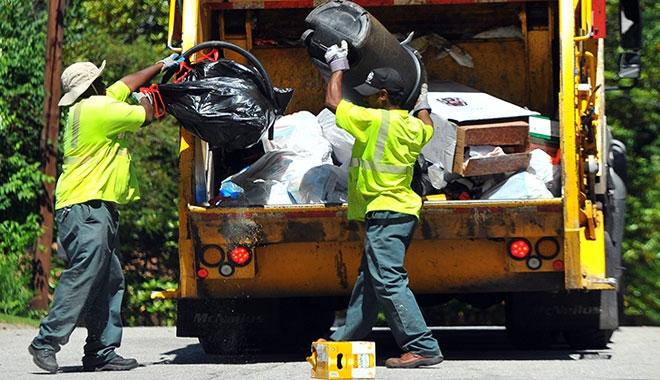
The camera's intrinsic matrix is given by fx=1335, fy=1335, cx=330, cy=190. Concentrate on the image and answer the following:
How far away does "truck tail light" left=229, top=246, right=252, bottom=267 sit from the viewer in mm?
6926

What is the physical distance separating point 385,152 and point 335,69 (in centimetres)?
48

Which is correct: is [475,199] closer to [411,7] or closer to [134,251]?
[411,7]

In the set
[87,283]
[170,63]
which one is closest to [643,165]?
[170,63]

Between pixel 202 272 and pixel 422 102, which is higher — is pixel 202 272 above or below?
below

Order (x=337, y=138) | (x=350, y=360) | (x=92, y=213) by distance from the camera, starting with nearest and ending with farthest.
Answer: (x=350, y=360), (x=92, y=213), (x=337, y=138)

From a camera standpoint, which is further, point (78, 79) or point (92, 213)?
point (78, 79)

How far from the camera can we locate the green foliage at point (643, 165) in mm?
12477

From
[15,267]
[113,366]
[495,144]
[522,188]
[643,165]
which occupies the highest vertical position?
[643,165]

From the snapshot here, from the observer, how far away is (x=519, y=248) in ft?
22.5

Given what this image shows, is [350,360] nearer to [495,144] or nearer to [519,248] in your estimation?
[519,248]

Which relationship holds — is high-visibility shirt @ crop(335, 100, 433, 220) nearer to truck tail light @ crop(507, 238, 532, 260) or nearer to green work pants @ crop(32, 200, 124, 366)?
truck tail light @ crop(507, 238, 532, 260)

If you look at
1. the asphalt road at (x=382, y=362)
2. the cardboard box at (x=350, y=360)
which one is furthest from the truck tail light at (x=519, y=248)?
the cardboard box at (x=350, y=360)

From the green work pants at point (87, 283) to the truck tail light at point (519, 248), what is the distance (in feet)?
6.65

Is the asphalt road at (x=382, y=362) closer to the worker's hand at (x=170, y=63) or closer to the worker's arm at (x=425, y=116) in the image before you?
the worker's arm at (x=425, y=116)
